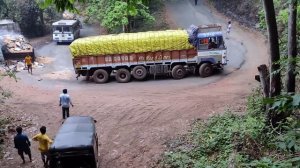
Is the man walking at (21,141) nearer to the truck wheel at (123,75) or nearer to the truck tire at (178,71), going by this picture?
the truck wheel at (123,75)

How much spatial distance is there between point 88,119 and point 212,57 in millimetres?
11304

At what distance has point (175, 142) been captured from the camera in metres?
12.7

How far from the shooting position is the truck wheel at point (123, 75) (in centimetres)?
2178

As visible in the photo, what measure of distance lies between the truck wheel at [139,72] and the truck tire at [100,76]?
1557mm

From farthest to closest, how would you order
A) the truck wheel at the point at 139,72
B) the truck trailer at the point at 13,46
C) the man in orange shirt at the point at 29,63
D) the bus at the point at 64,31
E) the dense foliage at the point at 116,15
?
the bus at the point at 64,31 → the dense foliage at the point at 116,15 → the truck trailer at the point at 13,46 → the man in orange shirt at the point at 29,63 → the truck wheel at the point at 139,72

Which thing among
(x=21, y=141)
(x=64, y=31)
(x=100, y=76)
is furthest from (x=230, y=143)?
(x=64, y=31)

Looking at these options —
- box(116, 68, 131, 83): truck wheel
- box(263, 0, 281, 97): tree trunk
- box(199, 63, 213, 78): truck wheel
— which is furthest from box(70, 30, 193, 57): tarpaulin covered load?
box(263, 0, 281, 97): tree trunk

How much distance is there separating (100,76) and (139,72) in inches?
86.6

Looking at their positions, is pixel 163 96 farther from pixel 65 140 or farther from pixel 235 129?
pixel 65 140

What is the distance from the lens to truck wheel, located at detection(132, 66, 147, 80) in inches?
854

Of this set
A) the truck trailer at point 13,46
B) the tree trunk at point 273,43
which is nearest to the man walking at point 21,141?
the tree trunk at point 273,43

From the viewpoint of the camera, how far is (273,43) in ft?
33.0

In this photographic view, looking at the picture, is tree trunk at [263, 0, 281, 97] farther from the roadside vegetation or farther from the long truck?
the long truck

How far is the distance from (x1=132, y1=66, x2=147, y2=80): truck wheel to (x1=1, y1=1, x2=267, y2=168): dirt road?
0.49m
